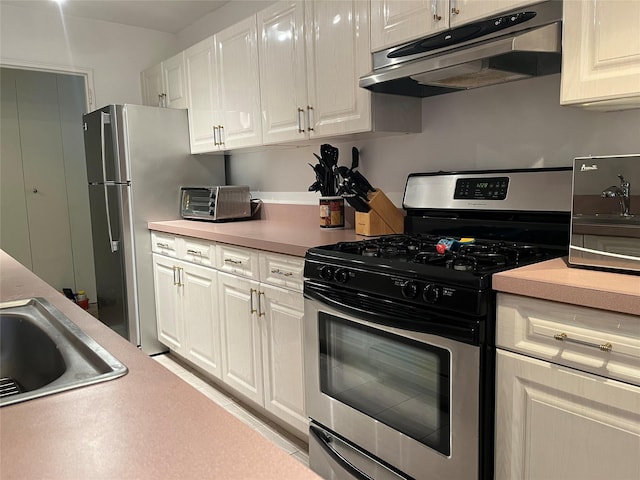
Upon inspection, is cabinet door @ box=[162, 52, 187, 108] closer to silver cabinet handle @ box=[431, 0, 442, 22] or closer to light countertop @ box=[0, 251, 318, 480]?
silver cabinet handle @ box=[431, 0, 442, 22]

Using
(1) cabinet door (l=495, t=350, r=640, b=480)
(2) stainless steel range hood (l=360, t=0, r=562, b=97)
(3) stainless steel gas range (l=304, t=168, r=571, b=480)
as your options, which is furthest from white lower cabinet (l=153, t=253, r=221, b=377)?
(1) cabinet door (l=495, t=350, r=640, b=480)

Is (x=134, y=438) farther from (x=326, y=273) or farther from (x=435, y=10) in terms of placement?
(x=435, y=10)

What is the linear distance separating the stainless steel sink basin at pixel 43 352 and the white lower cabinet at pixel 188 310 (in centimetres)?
151

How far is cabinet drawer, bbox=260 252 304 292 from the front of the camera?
2.10m

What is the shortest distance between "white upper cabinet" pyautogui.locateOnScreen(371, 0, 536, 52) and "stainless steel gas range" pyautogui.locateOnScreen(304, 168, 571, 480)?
1.91ft

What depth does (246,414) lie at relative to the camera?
8.50 ft

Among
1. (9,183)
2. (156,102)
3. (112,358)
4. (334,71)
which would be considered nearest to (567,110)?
(334,71)

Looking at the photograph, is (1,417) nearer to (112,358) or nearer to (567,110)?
(112,358)

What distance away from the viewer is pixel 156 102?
3.89 metres

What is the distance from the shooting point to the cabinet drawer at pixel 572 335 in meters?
1.14

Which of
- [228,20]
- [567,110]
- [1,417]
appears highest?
[228,20]

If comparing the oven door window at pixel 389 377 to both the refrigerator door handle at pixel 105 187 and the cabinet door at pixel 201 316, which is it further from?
the refrigerator door handle at pixel 105 187

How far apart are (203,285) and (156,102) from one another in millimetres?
1757

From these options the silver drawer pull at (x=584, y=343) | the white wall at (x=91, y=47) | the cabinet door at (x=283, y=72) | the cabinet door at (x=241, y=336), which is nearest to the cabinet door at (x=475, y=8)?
the cabinet door at (x=283, y=72)
